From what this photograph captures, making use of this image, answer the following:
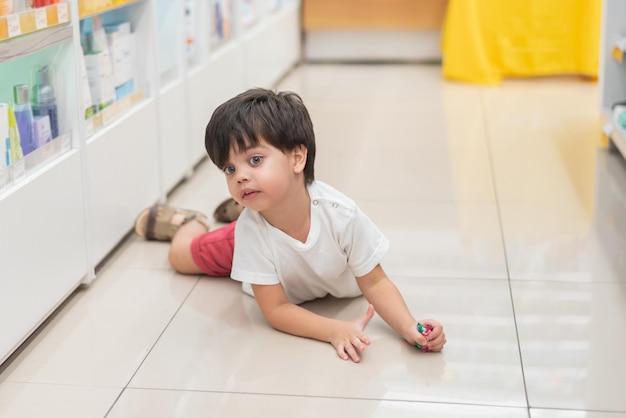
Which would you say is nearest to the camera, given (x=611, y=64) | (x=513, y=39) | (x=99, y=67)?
(x=99, y=67)

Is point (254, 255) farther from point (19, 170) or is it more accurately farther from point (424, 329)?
point (19, 170)

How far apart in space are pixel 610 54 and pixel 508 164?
600 mm

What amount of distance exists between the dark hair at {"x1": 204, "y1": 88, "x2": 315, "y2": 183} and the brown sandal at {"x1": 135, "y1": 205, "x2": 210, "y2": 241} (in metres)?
0.65

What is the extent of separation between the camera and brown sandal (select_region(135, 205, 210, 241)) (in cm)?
223

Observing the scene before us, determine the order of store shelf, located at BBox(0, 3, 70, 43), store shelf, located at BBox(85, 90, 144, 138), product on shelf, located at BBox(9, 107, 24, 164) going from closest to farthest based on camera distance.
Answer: store shelf, located at BBox(0, 3, 70, 43), product on shelf, located at BBox(9, 107, 24, 164), store shelf, located at BBox(85, 90, 144, 138)

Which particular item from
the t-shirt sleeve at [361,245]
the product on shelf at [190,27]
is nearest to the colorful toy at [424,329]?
the t-shirt sleeve at [361,245]

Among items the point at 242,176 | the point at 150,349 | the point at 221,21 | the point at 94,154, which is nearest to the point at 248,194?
the point at 242,176

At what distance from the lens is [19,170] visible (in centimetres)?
166

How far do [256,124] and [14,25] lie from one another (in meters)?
0.48

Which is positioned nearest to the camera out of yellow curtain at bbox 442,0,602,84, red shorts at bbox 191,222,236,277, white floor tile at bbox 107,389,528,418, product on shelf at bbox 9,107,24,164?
white floor tile at bbox 107,389,528,418

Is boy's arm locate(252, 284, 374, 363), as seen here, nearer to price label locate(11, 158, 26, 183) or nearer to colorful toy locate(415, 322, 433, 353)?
colorful toy locate(415, 322, 433, 353)

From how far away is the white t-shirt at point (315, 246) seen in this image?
5.52ft

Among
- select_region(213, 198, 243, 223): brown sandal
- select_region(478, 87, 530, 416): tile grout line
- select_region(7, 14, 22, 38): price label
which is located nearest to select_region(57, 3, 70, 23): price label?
select_region(7, 14, 22, 38): price label

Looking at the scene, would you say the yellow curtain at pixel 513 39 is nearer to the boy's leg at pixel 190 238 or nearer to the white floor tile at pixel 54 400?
→ the boy's leg at pixel 190 238
